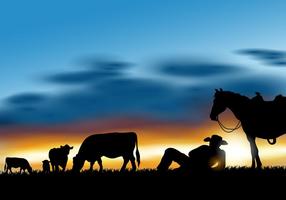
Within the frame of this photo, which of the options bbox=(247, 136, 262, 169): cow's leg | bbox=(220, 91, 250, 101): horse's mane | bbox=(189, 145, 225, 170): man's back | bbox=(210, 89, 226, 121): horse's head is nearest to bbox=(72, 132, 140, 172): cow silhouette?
bbox=(210, 89, 226, 121): horse's head

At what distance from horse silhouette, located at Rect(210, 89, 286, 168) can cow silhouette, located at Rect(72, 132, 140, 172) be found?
877 cm

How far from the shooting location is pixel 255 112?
2505 centimetres

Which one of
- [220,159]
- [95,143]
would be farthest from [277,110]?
[95,143]

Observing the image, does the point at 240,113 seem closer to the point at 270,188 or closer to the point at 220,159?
the point at 220,159

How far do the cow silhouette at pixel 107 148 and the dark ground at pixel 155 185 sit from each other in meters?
11.6

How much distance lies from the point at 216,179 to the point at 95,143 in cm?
1560

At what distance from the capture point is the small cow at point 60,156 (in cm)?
4235

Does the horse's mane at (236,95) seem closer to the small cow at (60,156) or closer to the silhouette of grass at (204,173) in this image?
the silhouette of grass at (204,173)

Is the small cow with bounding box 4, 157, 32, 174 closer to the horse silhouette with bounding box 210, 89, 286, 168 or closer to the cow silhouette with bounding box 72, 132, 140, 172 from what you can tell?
the cow silhouette with bounding box 72, 132, 140, 172

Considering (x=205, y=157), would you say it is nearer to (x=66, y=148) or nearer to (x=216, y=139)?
(x=216, y=139)

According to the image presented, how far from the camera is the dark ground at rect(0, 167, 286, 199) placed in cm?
1686

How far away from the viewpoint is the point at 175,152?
2119cm

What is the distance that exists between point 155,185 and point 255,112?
8.48 metres

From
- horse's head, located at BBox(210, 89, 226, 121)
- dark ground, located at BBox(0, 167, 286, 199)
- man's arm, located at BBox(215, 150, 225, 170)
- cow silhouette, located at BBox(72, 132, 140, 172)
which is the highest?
horse's head, located at BBox(210, 89, 226, 121)
